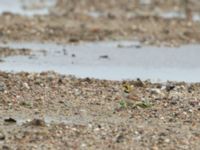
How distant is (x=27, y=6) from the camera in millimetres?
33281

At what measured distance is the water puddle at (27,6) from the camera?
30.7 metres

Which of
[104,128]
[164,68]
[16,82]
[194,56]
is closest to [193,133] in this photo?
[104,128]

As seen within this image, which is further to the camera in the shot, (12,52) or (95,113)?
(12,52)

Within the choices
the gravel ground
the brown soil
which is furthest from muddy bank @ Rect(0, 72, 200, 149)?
the brown soil

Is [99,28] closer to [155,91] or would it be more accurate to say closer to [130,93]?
[155,91]

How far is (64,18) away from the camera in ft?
86.6

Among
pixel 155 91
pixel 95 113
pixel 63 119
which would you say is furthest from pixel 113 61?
pixel 63 119

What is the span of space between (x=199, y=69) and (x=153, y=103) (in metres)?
4.85

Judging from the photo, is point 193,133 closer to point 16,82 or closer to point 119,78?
point 16,82

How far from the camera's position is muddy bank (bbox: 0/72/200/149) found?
9.98 meters

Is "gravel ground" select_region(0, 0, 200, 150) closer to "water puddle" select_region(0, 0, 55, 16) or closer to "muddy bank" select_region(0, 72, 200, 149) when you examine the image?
"muddy bank" select_region(0, 72, 200, 149)

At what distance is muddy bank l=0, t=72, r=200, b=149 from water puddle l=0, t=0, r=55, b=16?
1595 cm

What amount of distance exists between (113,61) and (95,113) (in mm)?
6382

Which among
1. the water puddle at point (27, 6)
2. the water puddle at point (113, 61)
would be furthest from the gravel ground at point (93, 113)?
the water puddle at point (27, 6)
